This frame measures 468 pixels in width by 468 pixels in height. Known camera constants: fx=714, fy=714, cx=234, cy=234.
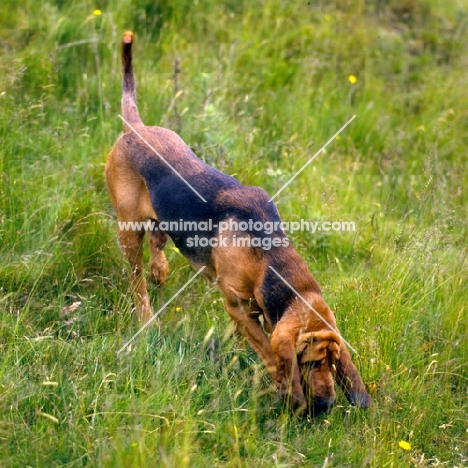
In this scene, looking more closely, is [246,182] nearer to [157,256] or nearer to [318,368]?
[157,256]

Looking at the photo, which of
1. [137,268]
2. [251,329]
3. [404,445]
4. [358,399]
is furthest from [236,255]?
[404,445]

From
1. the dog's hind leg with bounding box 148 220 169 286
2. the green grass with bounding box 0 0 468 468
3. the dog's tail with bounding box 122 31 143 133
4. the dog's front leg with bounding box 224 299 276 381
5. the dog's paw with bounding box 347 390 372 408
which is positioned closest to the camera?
the green grass with bounding box 0 0 468 468

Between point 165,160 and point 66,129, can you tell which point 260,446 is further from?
point 66,129

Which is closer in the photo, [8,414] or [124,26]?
[8,414]

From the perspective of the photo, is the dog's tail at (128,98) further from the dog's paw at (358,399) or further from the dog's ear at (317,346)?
the dog's paw at (358,399)

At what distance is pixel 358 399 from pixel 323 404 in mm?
201

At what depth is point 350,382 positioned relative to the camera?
3.77 meters

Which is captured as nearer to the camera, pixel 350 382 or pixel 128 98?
pixel 350 382

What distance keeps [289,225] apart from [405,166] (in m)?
1.76

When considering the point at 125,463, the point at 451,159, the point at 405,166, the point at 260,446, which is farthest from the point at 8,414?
the point at 451,159

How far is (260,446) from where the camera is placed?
367 cm

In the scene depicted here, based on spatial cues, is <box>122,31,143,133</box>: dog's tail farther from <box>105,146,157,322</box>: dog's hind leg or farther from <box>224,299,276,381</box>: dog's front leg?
<box>224,299,276,381</box>: dog's front leg

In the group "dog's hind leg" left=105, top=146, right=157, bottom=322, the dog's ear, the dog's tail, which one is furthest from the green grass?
the dog's tail

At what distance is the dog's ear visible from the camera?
3725 millimetres
